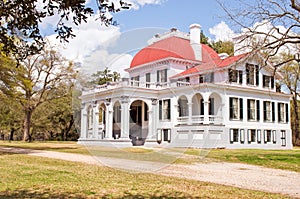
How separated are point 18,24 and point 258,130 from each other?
30.7m

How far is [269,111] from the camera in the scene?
35.5 meters

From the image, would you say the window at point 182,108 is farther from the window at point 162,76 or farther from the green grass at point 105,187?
the green grass at point 105,187

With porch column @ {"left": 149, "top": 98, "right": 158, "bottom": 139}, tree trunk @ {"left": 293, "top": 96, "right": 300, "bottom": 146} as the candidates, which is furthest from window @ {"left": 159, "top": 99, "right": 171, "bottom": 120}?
tree trunk @ {"left": 293, "top": 96, "right": 300, "bottom": 146}

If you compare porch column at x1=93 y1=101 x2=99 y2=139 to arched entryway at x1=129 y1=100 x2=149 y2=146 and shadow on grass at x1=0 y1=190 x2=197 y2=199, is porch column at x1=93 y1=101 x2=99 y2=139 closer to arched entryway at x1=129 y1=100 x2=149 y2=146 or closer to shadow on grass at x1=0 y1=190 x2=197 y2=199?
arched entryway at x1=129 y1=100 x2=149 y2=146

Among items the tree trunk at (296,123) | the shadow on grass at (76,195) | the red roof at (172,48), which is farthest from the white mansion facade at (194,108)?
the shadow on grass at (76,195)

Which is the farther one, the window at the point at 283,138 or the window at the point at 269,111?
the window at the point at 283,138

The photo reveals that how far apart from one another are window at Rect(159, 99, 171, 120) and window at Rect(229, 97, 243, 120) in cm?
553

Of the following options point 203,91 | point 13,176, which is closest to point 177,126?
point 203,91

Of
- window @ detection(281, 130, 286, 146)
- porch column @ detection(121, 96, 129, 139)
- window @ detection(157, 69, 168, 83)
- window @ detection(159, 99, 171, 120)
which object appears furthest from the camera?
window @ detection(281, 130, 286, 146)

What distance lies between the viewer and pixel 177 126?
104 feet

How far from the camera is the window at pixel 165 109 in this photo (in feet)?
110

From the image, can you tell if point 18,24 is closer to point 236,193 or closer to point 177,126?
point 236,193


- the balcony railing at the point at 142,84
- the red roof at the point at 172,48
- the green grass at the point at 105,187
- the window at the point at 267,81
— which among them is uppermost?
the window at the point at 267,81

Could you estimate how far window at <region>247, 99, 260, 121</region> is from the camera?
1331 inches
